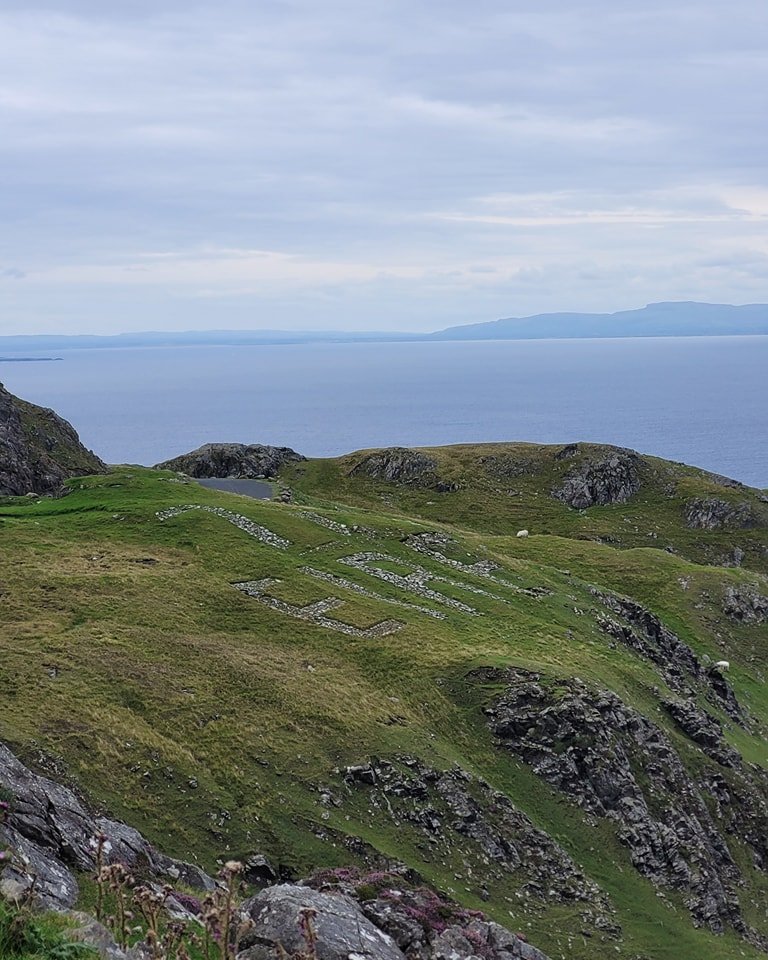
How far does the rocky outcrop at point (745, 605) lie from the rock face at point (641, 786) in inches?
1144

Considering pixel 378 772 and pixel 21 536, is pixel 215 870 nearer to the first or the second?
pixel 378 772

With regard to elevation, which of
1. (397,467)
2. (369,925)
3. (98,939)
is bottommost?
(369,925)

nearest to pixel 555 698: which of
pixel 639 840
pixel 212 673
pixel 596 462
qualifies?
pixel 639 840

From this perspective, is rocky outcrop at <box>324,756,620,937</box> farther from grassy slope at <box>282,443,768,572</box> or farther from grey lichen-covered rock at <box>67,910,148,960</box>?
grassy slope at <box>282,443,768,572</box>

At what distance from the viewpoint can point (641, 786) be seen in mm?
41438

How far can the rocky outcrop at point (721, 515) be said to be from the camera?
346ft

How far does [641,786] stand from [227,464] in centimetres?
8165

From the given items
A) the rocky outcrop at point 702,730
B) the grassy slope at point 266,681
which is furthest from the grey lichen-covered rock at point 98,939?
the rocky outcrop at point 702,730

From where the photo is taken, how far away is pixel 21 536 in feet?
180

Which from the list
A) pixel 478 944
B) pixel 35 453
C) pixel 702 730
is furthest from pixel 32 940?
pixel 35 453

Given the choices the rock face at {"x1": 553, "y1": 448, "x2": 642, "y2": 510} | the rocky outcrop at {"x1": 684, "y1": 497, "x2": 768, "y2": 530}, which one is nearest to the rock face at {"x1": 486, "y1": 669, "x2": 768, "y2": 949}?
the rocky outcrop at {"x1": 684, "y1": 497, "x2": 768, "y2": 530}

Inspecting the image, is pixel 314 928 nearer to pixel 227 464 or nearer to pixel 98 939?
pixel 98 939

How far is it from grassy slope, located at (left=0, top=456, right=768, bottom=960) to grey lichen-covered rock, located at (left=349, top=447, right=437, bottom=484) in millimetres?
47895

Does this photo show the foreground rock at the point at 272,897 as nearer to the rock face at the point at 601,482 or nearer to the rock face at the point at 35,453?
the rock face at the point at 35,453
